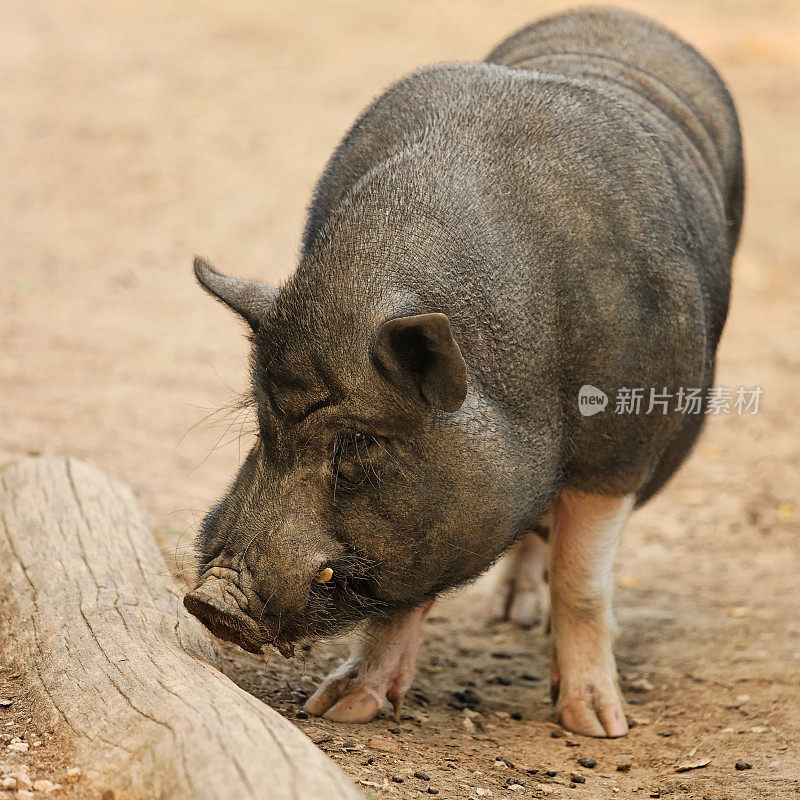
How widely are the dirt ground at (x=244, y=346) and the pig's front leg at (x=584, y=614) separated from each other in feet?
0.45

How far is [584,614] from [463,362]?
5.92 feet

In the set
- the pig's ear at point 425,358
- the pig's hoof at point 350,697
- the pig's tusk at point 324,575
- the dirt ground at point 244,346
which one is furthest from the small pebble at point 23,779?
the pig's ear at point 425,358

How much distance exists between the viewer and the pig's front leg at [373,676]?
432cm

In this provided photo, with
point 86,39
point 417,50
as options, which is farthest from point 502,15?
point 86,39

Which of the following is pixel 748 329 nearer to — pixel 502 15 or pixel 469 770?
pixel 469 770

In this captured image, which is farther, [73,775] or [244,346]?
[244,346]

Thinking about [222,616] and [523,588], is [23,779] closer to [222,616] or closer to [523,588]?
[222,616]

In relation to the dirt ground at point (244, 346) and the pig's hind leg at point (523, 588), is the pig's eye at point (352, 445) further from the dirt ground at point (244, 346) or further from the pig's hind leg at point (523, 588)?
the pig's hind leg at point (523, 588)

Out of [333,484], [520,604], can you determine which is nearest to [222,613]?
[333,484]

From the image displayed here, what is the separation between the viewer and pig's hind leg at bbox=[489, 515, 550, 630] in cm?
Result: 627

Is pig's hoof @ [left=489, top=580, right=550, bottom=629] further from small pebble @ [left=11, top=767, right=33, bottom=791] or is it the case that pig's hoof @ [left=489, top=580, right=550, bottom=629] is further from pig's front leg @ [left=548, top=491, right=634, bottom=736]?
small pebble @ [left=11, top=767, right=33, bottom=791]

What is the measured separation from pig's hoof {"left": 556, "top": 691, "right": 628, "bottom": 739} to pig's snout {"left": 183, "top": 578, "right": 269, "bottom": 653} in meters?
1.63

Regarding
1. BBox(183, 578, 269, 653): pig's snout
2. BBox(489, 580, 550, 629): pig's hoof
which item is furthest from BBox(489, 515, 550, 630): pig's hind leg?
BBox(183, 578, 269, 653): pig's snout

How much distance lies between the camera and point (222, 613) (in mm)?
3506
